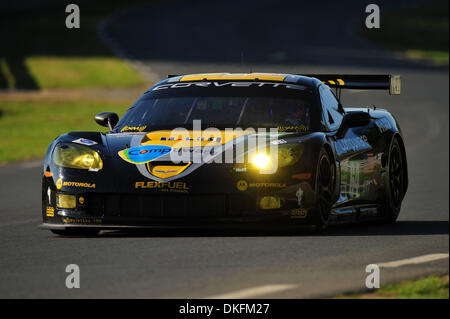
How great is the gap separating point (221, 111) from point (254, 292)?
346 cm

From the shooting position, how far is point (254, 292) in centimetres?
606

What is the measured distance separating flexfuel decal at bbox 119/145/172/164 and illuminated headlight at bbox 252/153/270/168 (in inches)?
24.3

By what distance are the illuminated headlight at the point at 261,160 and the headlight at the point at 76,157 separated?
1093 mm

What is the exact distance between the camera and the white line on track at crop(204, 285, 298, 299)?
5.96 metres

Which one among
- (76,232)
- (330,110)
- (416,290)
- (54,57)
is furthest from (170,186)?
(54,57)

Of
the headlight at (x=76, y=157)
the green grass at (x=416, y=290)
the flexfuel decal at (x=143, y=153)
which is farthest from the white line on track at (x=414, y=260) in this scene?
the headlight at (x=76, y=157)

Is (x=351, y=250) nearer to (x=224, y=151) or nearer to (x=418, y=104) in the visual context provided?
(x=224, y=151)

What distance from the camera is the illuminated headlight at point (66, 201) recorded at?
847cm

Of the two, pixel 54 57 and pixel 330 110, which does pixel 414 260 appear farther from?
pixel 54 57

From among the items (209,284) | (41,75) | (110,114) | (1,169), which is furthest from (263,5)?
(209,284)

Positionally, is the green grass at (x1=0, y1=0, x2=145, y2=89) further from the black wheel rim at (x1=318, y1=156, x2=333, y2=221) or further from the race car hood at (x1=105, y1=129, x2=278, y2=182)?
the black wheel rim at (x1=318, y1=156, x2=333, y2=221)

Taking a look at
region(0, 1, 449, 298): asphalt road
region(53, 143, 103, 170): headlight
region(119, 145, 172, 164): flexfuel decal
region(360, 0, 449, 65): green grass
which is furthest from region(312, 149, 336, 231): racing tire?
region(360, 0, 449, 65): green grass

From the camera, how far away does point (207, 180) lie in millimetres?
8172

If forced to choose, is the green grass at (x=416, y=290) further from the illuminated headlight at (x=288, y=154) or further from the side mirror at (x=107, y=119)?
the side mirror at (x=107, y=119)
